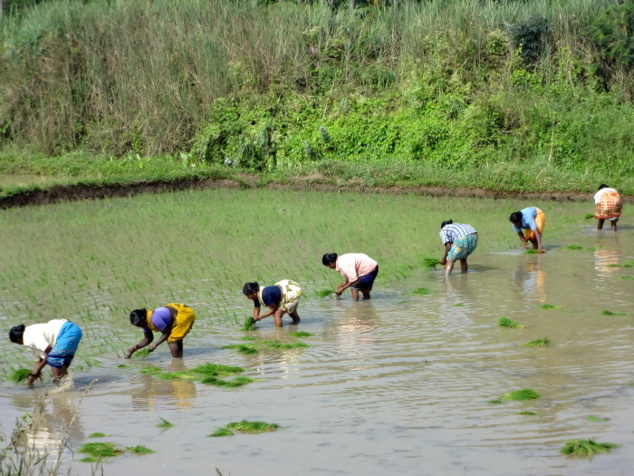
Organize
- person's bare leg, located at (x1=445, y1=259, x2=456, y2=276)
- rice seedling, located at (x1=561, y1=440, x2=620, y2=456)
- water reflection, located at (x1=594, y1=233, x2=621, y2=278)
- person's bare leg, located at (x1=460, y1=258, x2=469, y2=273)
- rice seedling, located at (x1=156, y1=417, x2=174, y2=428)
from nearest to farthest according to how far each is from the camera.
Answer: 1. rice seedling, located at (x1=561, y1=440, x2=620, y2=456)
2. rice seedling, located at (x1=156, y1=417, x2=174, y2=428)
3. person's bare leg, located at (x1=445, y1=259, x2=456, y2=276)
4. water reflection, located at (x1=594, y1=233, x2=621, y2=278)
5. person's bare leg, located at (x1=460, y1=258, x2=469, y2=273)

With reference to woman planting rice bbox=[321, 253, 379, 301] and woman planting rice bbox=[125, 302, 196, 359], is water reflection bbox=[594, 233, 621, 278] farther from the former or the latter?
woman planting rice bbox=[125, 302, 196, 359]

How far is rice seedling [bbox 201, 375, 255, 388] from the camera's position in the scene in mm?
6676

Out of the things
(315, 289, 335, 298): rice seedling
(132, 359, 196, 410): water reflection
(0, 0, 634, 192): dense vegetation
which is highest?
(0, 0, 634, 192): dense vegetation

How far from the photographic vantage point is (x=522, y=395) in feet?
19.7

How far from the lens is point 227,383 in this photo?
6688 millimetres

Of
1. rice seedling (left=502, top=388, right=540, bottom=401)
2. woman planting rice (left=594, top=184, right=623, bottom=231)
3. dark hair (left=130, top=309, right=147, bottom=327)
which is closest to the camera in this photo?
rice seedling (left=502, top=388, right=540, bottom=401)

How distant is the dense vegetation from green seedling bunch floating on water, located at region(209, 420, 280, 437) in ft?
43.6

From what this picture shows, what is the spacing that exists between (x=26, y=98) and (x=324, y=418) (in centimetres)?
1891

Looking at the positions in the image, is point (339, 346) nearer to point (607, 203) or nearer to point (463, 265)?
point (463, 265)

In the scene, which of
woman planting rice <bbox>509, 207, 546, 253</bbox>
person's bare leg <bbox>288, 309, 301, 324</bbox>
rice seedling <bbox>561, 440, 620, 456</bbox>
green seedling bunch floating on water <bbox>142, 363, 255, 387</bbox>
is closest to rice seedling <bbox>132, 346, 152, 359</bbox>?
green seedling bunch floating on water <bbox>142, 363, 255, 387</bbox>

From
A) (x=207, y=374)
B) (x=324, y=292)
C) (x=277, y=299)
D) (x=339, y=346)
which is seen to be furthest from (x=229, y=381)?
(x=324, y=292)

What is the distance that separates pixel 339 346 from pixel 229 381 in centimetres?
131

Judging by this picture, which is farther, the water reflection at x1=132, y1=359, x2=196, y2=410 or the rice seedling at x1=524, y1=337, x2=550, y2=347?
the rice seedling at x1=524, y1=337, x2=550, y2=347

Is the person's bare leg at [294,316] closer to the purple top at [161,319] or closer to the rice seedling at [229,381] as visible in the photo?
the purple top at [161,319]
